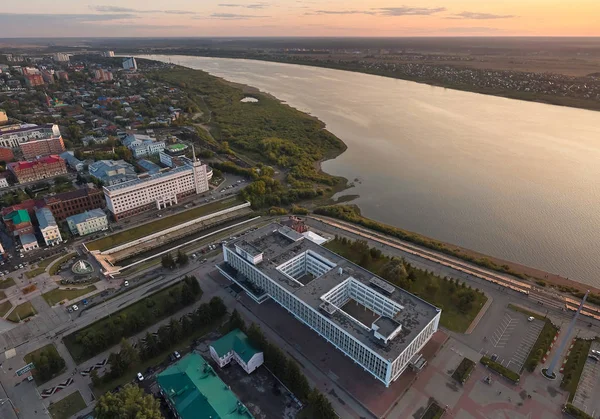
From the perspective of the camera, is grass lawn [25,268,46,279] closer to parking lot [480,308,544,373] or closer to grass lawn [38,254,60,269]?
grass lawn [38,254,60,269]

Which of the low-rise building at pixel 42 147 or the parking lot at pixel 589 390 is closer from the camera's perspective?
the parking lot at pixel 589 390

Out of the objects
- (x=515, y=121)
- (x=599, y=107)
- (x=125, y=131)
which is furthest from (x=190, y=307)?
(x=599, y=107)

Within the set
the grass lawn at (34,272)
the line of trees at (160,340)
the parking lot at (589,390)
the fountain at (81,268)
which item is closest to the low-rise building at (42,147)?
the grass lawn at (34,272)

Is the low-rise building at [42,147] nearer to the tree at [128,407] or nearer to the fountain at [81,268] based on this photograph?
the fountain at [81,268]

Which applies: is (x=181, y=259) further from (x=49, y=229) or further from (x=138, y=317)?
(x=49, y=229)

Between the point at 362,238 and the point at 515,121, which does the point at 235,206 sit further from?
the point at 515,121

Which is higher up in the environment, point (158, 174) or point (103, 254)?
point (158, 174)

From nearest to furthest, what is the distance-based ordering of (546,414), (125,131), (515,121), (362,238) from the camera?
(546,414), (362,238), (125,131), (515,121)
